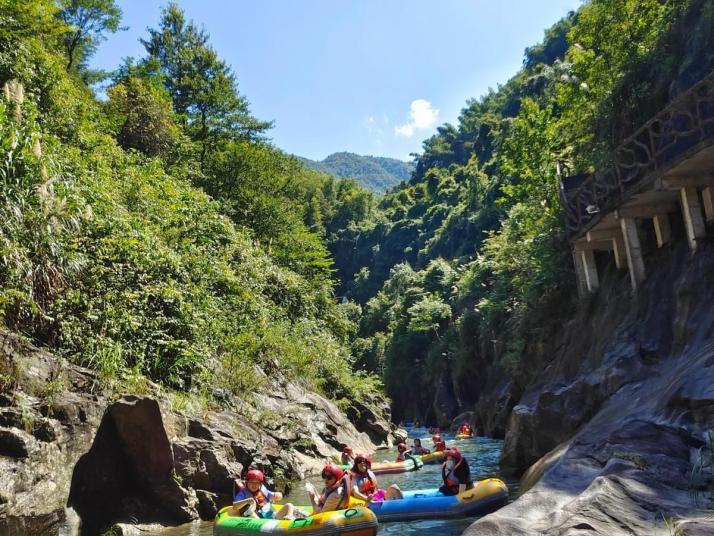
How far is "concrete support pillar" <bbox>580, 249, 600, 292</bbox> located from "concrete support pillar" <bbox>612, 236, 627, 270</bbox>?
1207mm

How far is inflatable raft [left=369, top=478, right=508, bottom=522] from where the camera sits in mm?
10586

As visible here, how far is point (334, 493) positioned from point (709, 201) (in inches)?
353

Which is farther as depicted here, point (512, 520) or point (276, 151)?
point (276, 151)

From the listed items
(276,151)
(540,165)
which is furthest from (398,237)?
(540,165)

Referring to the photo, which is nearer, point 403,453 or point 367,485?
point 367,485

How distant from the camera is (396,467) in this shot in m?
17.3

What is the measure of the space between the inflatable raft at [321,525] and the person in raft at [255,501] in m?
0.35

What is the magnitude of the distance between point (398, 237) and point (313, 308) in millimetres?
58080

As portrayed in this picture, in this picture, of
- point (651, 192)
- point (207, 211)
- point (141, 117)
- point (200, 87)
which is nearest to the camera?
point (651, 192)

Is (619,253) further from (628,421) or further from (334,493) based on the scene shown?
(334,493)

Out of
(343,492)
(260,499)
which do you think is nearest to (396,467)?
(260,499)

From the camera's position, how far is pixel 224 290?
19.7 metres

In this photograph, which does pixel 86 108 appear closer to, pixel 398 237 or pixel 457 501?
pixel 457 501

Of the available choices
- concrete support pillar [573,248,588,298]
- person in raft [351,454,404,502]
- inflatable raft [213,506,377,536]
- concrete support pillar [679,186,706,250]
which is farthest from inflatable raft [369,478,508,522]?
concrete support pillar [573,248,588,298]
